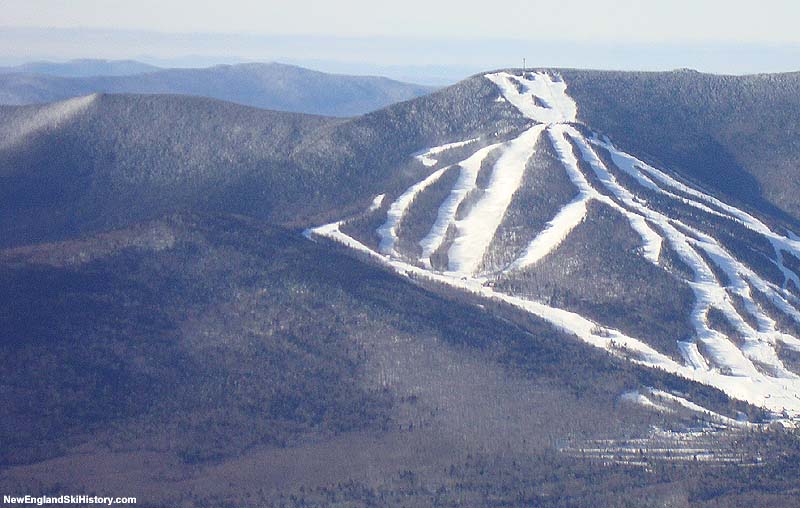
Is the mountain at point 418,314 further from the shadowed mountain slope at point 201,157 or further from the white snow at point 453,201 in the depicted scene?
the shadowed mountain slope at point 201,157

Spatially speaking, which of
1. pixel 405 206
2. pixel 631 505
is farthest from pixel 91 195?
pixel 631 505

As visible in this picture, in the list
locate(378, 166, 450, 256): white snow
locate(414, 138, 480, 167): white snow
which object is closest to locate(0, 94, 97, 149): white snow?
locate(414, 138, 480, 167): white snow

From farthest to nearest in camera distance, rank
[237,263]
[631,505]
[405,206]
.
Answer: [405,206] → [237,263] → [631,505]

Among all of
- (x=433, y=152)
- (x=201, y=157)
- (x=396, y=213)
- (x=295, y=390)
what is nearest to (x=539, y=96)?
(x=433, y=152)

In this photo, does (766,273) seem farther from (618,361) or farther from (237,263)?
(237,263)

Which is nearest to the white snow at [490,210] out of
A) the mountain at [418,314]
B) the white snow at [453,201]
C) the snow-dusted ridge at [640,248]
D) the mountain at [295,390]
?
the snow-dusted ridge at [640,248]
